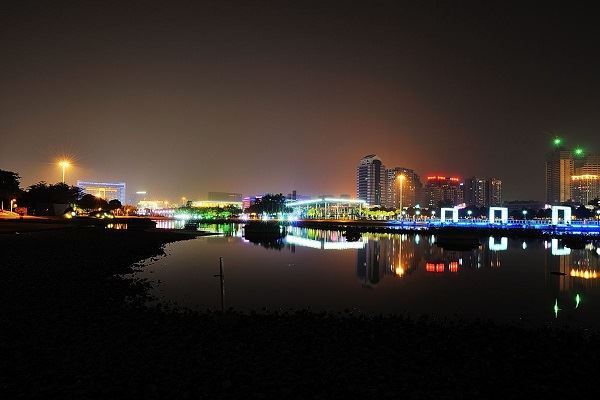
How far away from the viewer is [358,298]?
59.5 feet

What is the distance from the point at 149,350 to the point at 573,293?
65.6ft

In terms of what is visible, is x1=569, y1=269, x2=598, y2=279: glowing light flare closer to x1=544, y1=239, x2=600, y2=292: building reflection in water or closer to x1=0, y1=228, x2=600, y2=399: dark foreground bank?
x1=544, y1=239, x2=600, y2=292: building reflection in water

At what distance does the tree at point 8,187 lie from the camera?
79662 millimetres

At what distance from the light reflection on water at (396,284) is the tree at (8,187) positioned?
211 ft

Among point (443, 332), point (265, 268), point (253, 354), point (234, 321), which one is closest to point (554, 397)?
point (443, 332)

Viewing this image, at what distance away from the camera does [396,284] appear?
22562 mm

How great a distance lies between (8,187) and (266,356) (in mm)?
92418

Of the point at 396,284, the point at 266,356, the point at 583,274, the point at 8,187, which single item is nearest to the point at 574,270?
the point at 583,274

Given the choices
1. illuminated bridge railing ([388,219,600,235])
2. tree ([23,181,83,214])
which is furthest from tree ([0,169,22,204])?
illuminated bridge railing ([388,219,600,235])

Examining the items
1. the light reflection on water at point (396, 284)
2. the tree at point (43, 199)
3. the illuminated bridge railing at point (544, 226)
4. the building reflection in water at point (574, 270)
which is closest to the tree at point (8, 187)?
the tree at point (43, 199)

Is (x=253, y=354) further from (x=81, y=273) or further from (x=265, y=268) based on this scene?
(x=265, y=268)

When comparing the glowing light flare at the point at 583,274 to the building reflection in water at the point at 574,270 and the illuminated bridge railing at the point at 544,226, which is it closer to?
the building reflection in water at the point at 574,270

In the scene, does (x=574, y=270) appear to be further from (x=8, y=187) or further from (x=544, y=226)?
(x=8, y=187)

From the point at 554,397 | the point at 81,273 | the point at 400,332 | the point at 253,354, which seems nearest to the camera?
the point at 554,397
